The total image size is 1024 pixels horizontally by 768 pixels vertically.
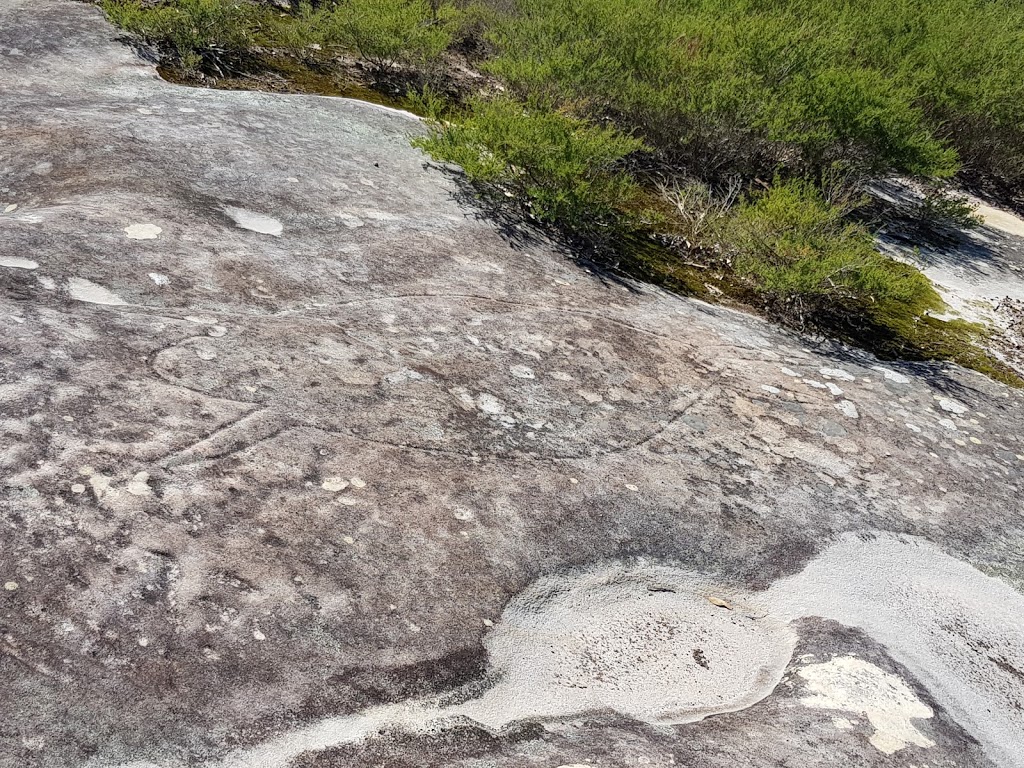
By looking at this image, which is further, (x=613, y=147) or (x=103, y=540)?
(x=613, y=147)

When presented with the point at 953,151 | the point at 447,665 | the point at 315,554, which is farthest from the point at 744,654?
the point at 953,151

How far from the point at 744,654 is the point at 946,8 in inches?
508

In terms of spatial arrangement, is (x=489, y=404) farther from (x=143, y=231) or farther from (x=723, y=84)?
(x=723, y=84)

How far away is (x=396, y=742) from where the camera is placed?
7.04 feet

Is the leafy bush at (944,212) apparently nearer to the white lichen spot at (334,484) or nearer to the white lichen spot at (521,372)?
the white lichen spot at (521,372)

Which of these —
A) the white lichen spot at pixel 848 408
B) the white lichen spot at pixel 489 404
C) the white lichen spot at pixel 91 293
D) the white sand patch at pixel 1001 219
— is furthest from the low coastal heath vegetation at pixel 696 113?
the white lichen spot at pixel 91 293

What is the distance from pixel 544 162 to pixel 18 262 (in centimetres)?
347

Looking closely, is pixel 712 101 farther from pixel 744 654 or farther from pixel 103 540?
pixel 103 540

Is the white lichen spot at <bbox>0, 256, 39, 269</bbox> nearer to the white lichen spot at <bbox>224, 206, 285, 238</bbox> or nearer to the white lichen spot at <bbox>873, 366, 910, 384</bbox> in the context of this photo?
the white lichen spot at <bbox>224, 206, 285, 238</bbox>

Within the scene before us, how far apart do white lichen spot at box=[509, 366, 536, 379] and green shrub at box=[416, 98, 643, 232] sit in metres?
1.87

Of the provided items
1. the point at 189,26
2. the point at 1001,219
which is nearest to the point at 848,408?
the point at 189,26

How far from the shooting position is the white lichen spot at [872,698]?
8.20 ft

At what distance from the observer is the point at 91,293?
136 inches

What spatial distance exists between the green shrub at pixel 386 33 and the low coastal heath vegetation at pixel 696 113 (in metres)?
0.02
